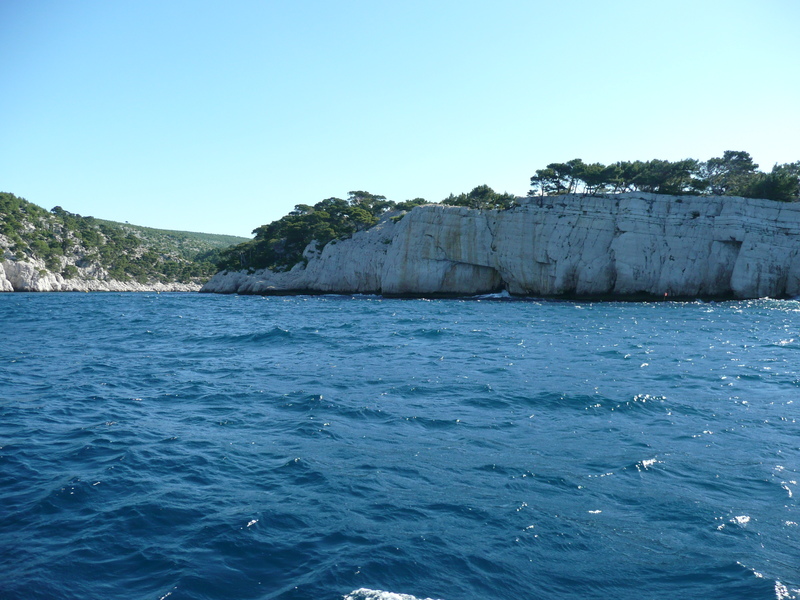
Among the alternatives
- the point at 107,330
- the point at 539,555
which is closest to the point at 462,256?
the point at 107,330

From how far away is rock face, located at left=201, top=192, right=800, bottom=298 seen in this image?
155 feet

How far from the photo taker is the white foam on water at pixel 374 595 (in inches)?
192

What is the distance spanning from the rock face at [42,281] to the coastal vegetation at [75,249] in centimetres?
122

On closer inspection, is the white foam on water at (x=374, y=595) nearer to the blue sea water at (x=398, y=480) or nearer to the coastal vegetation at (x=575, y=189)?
the blue sea water at (x=398, y=480)

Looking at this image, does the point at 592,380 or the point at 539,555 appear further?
the point at 592,380

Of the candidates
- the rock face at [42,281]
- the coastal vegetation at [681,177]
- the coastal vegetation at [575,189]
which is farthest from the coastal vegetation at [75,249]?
the coastal vegetation at [681,177]

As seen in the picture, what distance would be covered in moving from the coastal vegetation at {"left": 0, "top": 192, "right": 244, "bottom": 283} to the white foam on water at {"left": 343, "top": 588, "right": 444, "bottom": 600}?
90.4 metres

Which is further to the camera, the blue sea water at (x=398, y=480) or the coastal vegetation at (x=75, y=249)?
the coastal vegetation at (x=75, y=249)

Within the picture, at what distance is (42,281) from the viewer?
3130 inches

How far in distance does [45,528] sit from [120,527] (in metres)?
0.84

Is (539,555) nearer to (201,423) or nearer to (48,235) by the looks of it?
(201,423)

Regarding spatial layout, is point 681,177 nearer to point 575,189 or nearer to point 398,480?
point 575,189

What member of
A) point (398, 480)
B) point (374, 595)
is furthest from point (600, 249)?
point (374, 595)

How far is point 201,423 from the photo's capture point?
10305 mm
